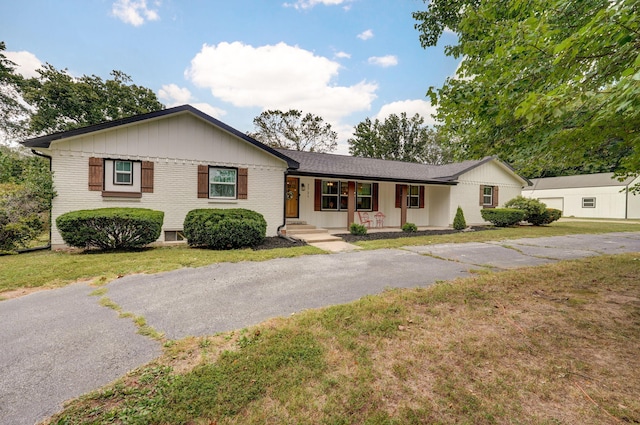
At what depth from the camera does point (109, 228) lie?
7.19 m

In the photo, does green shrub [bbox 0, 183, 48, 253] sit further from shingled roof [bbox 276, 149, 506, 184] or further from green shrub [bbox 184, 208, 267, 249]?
shingled roof [bbox 276, 149, 506, 184]

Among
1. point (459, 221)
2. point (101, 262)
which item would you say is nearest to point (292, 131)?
point (459, 221)

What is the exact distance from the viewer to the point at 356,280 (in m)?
4.95

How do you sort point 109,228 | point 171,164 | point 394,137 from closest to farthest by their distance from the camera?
point 109,228 → point 171,164 → point 394,137

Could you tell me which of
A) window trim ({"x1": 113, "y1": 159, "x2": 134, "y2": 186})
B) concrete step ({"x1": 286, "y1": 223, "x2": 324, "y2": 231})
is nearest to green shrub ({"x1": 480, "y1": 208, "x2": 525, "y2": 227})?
concrete step ({"x1": 286, "y1": 223, "x2": 324, "y2": 231})

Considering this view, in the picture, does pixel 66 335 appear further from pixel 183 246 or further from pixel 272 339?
pixel 183 246

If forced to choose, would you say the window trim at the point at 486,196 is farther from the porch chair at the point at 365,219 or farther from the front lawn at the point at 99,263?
the front lawn at the point at 99,263

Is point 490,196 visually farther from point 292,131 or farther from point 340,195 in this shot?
point 292,131

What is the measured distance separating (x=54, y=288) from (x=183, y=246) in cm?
388

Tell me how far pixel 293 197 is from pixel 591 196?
94.6 feet

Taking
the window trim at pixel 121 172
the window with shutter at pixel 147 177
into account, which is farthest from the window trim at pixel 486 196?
the window trim at pixel 121 172

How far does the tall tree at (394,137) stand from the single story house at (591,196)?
456 inches

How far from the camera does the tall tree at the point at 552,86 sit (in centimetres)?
249

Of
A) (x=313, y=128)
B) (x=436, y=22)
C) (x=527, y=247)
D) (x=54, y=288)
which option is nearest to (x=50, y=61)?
(x=313, y=128)
